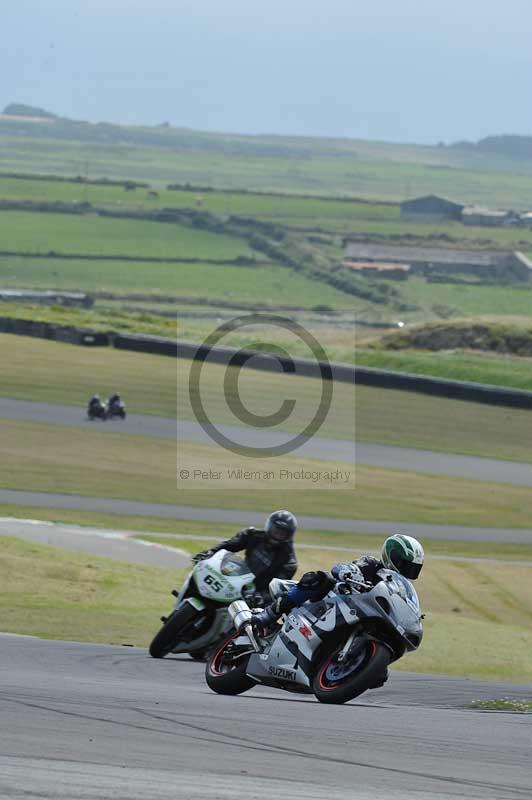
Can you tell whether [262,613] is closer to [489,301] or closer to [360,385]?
[360,385]

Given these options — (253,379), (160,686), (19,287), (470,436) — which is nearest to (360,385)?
(253,379)

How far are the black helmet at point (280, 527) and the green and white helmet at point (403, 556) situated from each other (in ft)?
7.18

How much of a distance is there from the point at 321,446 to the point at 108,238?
292ft

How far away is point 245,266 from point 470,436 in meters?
77.3

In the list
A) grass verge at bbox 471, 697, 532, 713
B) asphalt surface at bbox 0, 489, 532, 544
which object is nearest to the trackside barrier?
asphalt surface at bbox 0, 489, 532, 544

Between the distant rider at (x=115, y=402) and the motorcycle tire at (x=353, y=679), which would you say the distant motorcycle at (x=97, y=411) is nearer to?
the distant rider at (x=115, y=402)

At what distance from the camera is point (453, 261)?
388 feet

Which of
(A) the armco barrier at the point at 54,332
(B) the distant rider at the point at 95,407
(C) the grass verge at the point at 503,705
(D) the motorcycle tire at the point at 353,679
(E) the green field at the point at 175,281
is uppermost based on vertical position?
(D) the motorcycle tire at the point at 353,679

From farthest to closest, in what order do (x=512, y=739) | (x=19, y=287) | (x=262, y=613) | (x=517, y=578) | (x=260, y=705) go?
(x=19, y=287) < (x=517, y=578) < (x=262, y=613) < (x=260, y=705) < (x=512, y=739)

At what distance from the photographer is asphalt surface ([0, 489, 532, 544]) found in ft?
92.1

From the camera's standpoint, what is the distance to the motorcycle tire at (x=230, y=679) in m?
9.62

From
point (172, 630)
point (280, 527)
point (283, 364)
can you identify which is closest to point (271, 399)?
point (283, 364)

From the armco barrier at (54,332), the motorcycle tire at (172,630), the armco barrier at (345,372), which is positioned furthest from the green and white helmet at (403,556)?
the armco barrier at (54,332)

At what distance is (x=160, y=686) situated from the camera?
32.1ft
